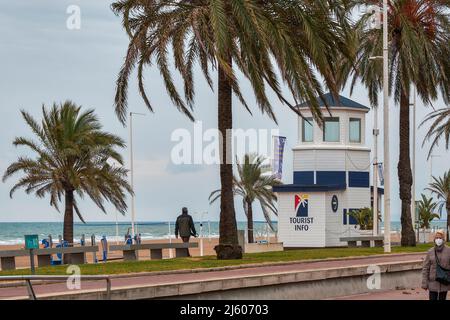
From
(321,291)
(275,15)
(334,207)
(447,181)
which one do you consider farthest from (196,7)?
(447,181)

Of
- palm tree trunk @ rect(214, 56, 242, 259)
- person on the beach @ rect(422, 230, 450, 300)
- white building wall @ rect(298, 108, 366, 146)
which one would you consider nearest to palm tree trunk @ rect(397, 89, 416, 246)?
white building wall @ rect(298, 108, 366, 146)

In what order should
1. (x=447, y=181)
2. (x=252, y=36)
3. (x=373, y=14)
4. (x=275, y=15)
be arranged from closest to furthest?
(x=252, y=36) → (x=275, y=15) → (x=373, y=14) → (x=447, y=181)

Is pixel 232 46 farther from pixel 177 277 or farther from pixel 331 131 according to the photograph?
pixel 331 131

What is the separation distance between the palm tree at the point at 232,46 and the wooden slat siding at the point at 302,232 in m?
19.0

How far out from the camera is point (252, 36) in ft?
91.6

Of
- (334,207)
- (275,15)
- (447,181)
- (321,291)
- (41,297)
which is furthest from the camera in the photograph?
(447,181)

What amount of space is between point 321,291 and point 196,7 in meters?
9.38

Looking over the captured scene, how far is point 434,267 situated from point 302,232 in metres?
32.8

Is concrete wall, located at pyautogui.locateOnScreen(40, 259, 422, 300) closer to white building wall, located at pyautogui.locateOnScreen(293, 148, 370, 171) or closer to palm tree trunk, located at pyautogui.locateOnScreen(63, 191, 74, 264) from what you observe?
palm tree trunk, located at pyautogui.locateOnScreen(63, 191, 74, 264)

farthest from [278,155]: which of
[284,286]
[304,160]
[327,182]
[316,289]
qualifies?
[284,286]

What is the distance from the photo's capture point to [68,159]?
139 feet

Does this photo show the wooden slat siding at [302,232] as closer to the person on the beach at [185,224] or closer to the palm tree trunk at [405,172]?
the palm tree trunk at [405,172]

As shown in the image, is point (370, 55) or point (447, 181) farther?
point (447, 181)

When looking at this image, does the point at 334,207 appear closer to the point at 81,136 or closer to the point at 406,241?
the point at 406,241
